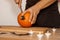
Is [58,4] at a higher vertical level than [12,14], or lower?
higher

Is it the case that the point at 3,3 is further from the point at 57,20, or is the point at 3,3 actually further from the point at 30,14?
the point at 30,14

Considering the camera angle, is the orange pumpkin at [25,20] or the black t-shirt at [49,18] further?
the black t-shirt at [49,18]

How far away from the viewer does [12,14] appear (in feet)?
6.50

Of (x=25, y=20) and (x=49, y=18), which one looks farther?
Answer: (x=49, y=18)

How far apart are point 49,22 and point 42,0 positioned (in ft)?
1.00

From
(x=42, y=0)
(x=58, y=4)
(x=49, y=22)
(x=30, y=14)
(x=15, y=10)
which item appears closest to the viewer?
(x=30, y=14)

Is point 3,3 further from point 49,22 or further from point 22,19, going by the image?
point 22,19

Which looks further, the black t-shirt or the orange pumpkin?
the black t-shirt

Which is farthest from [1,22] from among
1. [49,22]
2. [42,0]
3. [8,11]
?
[42,0]

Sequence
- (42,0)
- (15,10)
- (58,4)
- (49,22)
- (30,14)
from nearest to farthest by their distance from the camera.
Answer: (30,14), (42,0), (49,22), (58,4), (15,10)

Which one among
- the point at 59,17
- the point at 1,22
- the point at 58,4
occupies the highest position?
the point at 58,4

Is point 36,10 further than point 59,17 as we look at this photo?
No

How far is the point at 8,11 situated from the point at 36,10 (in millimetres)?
964

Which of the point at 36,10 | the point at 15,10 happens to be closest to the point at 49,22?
the point at 36,10
